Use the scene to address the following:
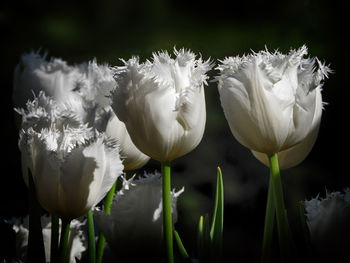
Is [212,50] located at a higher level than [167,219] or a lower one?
higher

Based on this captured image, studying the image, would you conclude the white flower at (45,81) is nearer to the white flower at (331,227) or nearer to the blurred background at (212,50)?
the white flower at (331,227)

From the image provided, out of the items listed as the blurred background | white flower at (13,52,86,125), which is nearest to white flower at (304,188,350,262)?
white flower at (13,52,86,125)

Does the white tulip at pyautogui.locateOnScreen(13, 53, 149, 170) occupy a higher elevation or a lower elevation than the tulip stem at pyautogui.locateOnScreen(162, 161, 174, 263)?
higher

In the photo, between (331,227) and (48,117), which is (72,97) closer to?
(48,117)

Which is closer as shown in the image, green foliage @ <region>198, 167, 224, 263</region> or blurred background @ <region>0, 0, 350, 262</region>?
green foliage @ <region>198, 167, 224, 263</region>

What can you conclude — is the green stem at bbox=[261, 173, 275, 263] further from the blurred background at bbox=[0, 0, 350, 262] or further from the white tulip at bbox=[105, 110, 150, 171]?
the blurred background at bbox=[0, 0, 350, 262]

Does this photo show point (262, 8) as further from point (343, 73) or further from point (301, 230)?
point (301, 230)

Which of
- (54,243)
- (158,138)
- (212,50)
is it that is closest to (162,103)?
(158,138)
